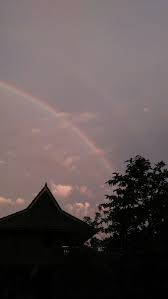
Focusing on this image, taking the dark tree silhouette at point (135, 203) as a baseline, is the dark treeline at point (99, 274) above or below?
below

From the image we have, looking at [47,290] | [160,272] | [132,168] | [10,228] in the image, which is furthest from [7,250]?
[132,168]

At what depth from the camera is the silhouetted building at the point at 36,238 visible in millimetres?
31184

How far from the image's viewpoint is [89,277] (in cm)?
2928

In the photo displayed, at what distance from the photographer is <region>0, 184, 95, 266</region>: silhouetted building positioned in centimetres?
3118

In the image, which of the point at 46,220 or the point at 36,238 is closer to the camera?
the point at 36,238

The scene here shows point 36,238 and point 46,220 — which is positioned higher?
point 46,220

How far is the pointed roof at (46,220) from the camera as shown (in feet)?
102

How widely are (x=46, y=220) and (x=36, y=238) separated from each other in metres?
1.56

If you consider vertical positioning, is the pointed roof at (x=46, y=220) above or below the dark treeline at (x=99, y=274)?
above

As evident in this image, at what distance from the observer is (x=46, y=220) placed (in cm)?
3238

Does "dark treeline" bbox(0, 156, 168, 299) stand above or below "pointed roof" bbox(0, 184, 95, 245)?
below

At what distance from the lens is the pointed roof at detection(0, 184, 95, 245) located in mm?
31141

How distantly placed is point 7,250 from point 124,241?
17984 millimetres

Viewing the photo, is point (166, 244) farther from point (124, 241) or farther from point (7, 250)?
point (124, 241)
